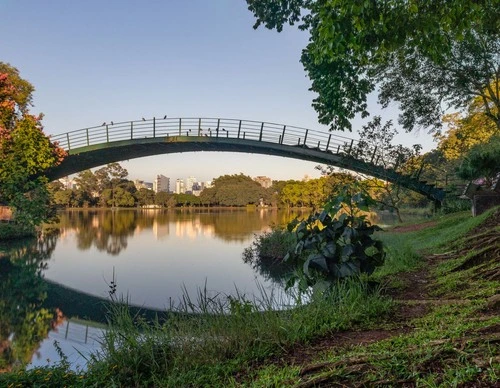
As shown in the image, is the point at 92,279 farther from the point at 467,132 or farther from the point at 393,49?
the point at 467,132

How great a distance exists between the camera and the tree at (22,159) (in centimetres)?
1894

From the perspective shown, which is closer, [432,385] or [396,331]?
[432,385]

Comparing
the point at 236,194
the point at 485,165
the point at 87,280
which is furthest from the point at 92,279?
the point at 236,194

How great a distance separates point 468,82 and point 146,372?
52.8 feet

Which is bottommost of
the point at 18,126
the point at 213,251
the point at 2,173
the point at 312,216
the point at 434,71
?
the point at 213,251

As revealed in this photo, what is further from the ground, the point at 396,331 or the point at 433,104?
the point at 433,104

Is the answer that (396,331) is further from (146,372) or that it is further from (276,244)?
(276,244)

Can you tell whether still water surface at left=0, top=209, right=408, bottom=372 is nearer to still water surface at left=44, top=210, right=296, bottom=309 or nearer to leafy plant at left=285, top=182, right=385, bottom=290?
still water surface at left=44, top=210, right=296, bottom=309

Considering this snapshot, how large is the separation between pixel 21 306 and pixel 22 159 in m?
14.0

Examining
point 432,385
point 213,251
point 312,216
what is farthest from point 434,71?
point 432,385

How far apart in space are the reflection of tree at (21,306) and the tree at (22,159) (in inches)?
164

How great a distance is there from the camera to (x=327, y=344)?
296 centimetres

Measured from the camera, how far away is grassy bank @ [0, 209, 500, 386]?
6.88 feet

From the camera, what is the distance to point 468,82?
15.3 meters
